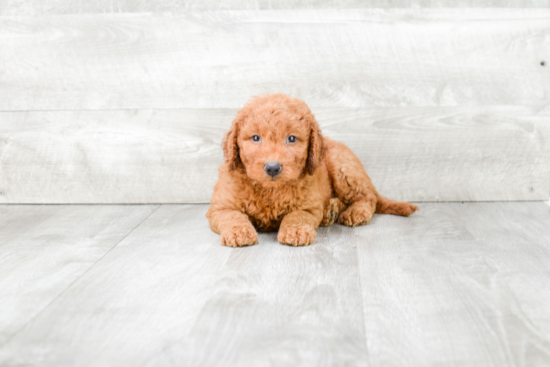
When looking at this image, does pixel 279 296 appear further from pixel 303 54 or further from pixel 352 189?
pixel 303 54

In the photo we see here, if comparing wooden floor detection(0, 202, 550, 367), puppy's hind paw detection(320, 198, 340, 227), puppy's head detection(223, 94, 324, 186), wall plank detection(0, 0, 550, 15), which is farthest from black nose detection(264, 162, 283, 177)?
wall plank detection(0, 0, 550, 15)

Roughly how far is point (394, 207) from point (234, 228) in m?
1.08

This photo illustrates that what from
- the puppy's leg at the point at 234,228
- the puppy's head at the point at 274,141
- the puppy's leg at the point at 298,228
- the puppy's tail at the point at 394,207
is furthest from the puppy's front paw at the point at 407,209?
the puppy's leg at the point at 234,228

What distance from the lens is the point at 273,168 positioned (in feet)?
7.39

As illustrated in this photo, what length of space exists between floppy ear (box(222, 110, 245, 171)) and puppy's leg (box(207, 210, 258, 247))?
255 mm

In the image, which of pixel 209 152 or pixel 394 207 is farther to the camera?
pixel 209 152

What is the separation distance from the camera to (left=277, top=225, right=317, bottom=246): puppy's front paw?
236cm

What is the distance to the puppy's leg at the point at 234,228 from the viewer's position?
2.35 metres

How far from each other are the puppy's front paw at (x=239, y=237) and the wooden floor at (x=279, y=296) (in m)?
0.05

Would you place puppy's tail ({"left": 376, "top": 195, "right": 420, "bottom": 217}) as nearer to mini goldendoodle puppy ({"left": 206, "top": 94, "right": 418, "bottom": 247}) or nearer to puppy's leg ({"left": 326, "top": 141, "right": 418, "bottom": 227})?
puppy's leg ({"left": 326, "top": 141, "right": 418, "bottom": 227})

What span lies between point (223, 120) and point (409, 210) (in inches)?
52.3

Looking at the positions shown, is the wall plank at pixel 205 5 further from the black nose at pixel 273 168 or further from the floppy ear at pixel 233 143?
the black nose at pixel 273 168

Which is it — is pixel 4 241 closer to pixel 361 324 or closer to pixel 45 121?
pixel 45 121

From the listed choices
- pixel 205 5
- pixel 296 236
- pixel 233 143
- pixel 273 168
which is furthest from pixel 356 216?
pixel 205 5
